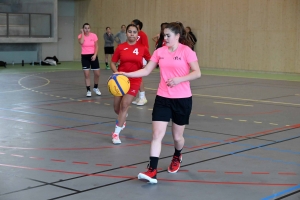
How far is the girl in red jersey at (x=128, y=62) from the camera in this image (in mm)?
8572

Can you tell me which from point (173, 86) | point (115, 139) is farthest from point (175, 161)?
point (115, 139)

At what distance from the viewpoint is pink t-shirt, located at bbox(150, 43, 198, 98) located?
248 inches

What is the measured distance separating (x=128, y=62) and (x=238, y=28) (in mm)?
17232

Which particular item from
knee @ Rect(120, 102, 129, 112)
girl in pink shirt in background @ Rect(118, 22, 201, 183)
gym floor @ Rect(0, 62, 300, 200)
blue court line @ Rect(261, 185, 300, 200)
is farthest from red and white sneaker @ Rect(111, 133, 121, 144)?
blue court line @ Rect(261, 185, 300, 200)

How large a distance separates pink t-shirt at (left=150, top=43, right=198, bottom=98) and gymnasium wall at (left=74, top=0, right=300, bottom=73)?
1830cm

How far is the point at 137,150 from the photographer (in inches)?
315

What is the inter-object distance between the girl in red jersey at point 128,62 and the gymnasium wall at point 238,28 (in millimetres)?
16114

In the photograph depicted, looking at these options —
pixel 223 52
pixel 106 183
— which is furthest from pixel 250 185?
pixel 223 52

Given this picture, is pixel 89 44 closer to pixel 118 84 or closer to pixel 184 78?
pixel 118 84

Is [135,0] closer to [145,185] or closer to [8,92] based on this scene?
[8,92]

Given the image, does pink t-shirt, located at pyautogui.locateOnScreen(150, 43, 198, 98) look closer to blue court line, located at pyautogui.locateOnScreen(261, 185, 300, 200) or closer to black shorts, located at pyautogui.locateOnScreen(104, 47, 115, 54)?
blue court line, located at pyautogui.locateOnScreen(261, 185, 300, 200)

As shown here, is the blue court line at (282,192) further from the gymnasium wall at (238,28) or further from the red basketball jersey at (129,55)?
the gymnasium wall at (238,28)

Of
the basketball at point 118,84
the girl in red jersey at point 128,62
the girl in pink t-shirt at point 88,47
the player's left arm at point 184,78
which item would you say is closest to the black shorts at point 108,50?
the girl in pink t-shirt at point 88,47

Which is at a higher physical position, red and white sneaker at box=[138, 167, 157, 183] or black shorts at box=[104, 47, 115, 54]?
black shorts at box=[104, 47, 115, 54]
